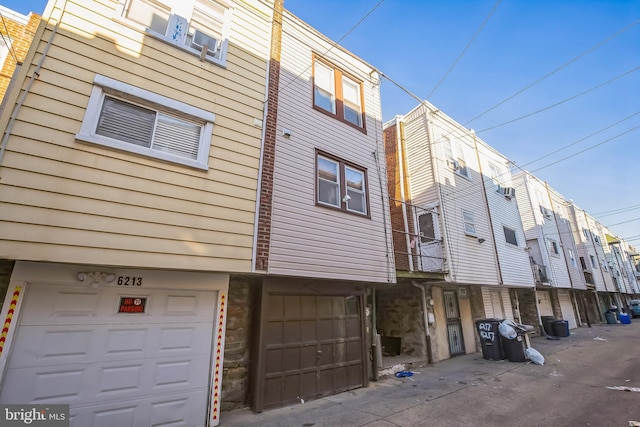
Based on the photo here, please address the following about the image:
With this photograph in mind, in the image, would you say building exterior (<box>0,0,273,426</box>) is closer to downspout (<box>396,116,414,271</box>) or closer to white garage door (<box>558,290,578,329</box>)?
downspout (<box>396,116,414,271</box>)

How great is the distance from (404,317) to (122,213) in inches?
433

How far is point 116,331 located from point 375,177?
7.42 meters

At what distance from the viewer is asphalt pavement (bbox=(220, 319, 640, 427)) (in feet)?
17.8

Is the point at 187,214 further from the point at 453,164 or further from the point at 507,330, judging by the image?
the point at 453,164

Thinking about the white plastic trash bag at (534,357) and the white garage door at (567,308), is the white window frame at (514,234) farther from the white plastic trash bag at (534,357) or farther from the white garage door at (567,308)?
the white garage door at (567,308)

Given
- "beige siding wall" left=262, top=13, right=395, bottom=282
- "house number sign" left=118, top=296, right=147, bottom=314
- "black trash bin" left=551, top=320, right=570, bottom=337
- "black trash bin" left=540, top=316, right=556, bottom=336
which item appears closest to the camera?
"house number sign" left=118, top=296, right=147, bottom=314

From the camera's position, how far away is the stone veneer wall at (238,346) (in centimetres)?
609

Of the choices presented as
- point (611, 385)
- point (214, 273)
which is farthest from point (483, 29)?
point (611, 385)

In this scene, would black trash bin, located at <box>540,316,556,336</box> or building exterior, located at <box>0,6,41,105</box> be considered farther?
black trash bin, located at <box>540,316,556,336</box>

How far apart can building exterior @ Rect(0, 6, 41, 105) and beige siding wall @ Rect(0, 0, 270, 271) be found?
15.2 ft

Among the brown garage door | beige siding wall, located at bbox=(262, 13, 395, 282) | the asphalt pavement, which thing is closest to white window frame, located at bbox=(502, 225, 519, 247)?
the asphalt pavement

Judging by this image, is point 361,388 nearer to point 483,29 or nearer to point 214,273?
point 214,273

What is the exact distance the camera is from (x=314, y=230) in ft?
23.1

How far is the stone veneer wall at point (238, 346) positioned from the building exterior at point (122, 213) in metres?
0.55
